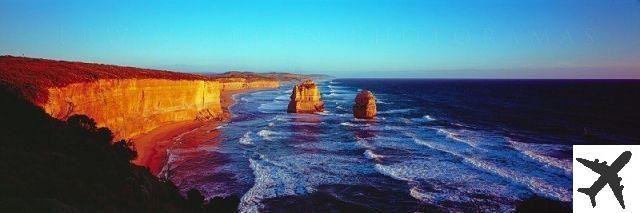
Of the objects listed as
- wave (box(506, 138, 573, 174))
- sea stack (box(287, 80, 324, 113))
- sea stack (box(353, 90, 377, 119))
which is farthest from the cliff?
wave (box(506, 138, 573, 174))

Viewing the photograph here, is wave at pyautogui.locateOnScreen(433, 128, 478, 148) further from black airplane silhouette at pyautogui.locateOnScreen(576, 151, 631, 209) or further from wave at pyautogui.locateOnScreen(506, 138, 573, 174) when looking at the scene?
black airplane silhouette at pyautogui.locateOnScreen(576, 151, 631, 209)

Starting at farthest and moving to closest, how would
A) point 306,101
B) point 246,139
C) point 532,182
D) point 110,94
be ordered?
point 306,101
point 246,139
point 110,94
point 532,182

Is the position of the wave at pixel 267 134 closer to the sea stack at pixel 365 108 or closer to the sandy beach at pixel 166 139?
the sandy beach at pixel 166 139

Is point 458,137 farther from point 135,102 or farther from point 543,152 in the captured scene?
point 135,102

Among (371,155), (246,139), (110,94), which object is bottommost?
(246,139)

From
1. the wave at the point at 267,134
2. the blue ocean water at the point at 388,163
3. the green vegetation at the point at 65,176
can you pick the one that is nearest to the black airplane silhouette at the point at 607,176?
the green vegetation at the point at 65,176

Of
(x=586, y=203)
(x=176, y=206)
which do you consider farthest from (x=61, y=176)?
(x=586, y=203)

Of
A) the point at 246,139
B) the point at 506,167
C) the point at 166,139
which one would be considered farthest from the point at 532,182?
the point at 166,139

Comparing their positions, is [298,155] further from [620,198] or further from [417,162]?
[620,198]
